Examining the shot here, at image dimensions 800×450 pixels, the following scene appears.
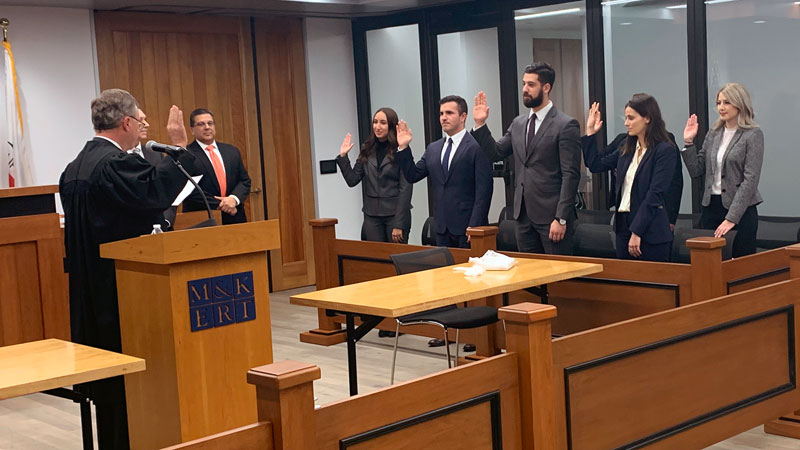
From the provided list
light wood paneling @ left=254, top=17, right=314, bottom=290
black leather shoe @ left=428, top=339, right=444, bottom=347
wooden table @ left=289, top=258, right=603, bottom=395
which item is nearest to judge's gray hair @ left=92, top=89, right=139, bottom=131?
wooden table @ left=289, top=258, right=603, bottom=395

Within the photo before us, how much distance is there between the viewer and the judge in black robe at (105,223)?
388 cm

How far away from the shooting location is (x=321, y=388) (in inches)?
212

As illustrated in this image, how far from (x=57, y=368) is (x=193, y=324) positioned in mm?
751

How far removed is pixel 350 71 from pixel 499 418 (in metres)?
6.90

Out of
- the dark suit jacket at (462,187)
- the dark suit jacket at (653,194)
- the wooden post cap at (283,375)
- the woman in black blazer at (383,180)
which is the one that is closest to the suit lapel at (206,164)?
the woman in black blazer at (383,180)

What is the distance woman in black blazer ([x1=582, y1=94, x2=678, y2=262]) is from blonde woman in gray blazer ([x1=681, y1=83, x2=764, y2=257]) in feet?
1.41

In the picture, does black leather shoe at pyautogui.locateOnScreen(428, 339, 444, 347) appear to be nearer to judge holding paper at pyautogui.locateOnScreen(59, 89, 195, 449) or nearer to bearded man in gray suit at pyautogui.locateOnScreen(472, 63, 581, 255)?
bearded man in gray suit at pyautogui.locateOnScreen(472, 63, 581, 255)

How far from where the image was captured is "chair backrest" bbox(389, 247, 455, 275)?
5.11 metres

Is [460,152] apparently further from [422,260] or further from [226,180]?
[226,180]

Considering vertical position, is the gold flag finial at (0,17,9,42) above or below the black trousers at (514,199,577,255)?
above

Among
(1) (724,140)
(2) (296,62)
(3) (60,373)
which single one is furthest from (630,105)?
(2) (296,62)

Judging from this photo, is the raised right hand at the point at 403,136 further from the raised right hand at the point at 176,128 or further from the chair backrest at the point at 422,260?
the raised right hand at the point at 176,128

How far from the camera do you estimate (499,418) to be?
293cm

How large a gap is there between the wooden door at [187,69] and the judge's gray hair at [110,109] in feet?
13.0
